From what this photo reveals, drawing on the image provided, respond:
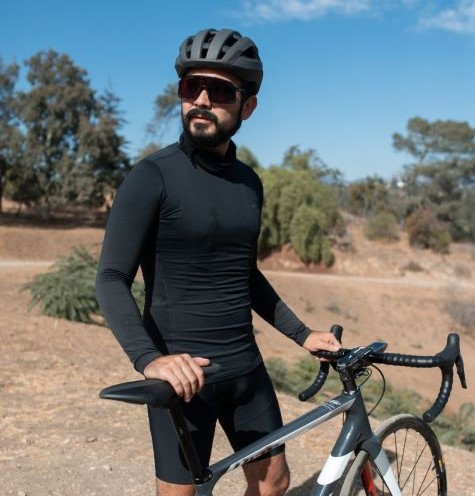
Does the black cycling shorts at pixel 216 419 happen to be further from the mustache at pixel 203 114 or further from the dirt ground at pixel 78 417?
the dirt ground at pixel 78 417

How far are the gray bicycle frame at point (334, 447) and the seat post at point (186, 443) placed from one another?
0.02 meters

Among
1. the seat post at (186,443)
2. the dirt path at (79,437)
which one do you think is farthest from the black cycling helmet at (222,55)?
the dirt path at (79,437)

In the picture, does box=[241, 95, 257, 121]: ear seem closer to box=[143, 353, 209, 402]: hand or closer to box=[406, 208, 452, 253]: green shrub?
box=[143, 353, 209, 402]: hand

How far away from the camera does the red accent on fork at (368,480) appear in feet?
7.73

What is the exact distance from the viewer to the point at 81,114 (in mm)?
29469

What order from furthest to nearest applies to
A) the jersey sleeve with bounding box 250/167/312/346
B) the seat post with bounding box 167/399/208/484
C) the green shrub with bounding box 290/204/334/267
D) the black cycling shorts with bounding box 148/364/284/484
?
the green shrub with bounding box 290/204/334/267, the jersey sleeve with bounding box 250/167/312/346, the black cycling shorts with bounding box 148/364/284/484, the seat post with bounding box 167/399/208/484

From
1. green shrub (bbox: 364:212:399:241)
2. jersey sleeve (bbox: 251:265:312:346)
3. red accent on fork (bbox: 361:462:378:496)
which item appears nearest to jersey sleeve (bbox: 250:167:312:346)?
jersey sleeve (bbox: 251:265:312:346)

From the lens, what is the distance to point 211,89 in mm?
2129

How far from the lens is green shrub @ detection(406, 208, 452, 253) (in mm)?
35469

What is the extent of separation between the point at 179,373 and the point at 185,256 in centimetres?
48

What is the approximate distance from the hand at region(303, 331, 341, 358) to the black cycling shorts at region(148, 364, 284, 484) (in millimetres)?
239

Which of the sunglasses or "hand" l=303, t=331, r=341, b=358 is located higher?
the sunglasses

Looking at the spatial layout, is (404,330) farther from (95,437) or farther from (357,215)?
(357,215)

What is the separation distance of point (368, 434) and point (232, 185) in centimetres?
104
